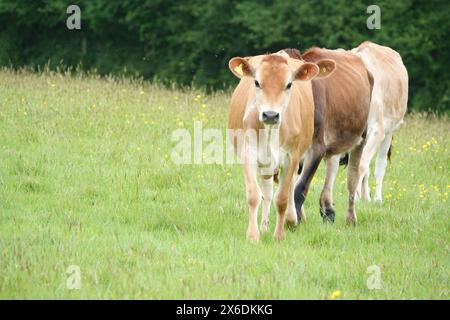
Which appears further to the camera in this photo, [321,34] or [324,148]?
[321,34]

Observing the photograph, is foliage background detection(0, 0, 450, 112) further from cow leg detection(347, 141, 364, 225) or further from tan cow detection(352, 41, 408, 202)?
cow leg detection(347, 141, 364, 225)

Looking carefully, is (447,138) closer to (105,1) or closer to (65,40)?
(105,1)

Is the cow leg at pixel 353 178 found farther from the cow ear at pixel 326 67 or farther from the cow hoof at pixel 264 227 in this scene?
the cow ear at pixel 326 67

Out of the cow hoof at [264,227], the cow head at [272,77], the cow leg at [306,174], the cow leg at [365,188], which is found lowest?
the cow leg at [365,188]

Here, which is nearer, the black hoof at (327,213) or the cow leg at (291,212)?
the cow leg at (291,212)

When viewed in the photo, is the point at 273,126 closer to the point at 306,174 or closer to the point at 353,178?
the point at 306,174

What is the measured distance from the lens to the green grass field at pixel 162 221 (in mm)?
6266

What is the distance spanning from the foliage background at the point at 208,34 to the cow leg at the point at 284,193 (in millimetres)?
13494

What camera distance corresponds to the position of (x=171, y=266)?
6.59m

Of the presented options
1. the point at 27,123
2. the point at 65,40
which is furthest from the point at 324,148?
the point at 65,40

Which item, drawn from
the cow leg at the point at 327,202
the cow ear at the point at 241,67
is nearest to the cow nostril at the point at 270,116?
the cow ear at the point at 241,67

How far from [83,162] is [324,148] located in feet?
10.1

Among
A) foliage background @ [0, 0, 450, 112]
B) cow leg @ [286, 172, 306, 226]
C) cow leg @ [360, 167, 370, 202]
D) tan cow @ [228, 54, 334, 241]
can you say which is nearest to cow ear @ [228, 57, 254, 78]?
tan cow @ [228, 54, 334, 241]

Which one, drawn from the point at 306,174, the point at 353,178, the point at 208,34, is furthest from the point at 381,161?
the point at 208,34
